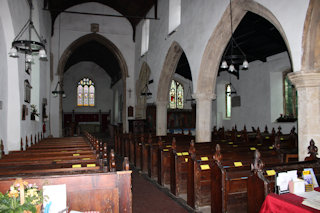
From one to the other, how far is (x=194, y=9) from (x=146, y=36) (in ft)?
21.5

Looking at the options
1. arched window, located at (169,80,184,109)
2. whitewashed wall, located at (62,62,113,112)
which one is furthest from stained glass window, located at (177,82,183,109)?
whitewashed wall, located at (62,62,113,112)

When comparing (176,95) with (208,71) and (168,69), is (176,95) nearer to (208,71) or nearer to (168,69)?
(168,69)

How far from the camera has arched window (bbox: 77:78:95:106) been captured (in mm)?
25281

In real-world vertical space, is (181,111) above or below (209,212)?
above

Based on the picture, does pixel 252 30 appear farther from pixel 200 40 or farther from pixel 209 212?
pixel 209 212

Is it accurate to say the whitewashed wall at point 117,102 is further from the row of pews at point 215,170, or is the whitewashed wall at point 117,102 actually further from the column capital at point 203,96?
the row of pews at point 215,170

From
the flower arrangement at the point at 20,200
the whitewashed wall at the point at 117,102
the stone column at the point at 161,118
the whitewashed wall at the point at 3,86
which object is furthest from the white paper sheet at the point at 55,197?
the whitewashed wall at the point at 117,102

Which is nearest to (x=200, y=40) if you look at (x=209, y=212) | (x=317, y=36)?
(x=317, y=36)

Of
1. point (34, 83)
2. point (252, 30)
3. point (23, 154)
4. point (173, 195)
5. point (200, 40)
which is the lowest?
point (173, 195)

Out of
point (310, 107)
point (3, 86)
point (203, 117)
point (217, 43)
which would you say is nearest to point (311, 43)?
point (310, 107)

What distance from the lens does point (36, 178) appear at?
2.38 meters

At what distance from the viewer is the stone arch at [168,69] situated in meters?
10.9

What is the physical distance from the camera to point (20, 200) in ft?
5.89

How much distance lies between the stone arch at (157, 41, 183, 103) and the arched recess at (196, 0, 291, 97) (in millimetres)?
2556
